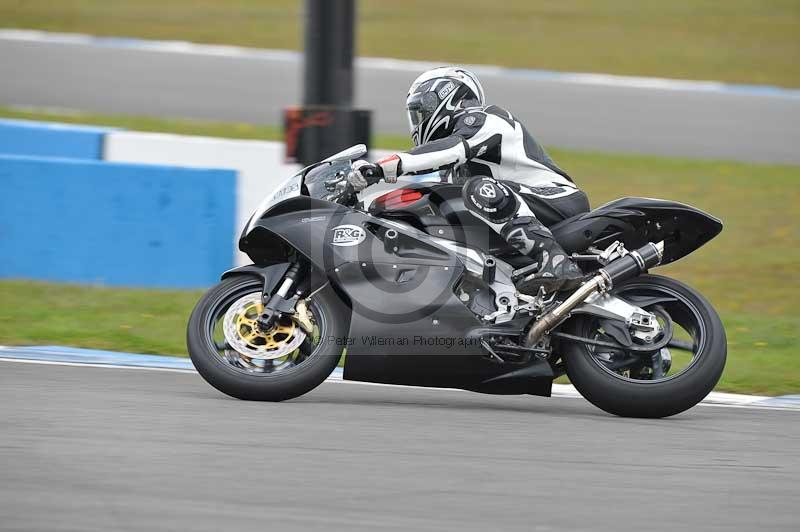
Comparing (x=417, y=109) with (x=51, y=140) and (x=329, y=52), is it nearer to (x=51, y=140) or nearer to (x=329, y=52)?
(x=329, y=52)

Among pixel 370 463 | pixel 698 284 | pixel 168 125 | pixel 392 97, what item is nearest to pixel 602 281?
pixel 370 463

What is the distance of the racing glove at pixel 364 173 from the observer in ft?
20.8

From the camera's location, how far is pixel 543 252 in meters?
6.41

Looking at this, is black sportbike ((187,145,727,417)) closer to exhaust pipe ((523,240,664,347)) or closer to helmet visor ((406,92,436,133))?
exhaust pipe ((523,240,664,347))

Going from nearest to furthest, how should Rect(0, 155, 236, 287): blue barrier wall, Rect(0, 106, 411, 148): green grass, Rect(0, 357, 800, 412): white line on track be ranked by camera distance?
Rect(0, 357, 800, 412): white line on track → Rect(0, 155, 236, 287): blue barrier wall → Rect(0, 106, 411, 148): green grass

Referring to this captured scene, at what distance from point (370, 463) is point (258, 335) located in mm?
1284

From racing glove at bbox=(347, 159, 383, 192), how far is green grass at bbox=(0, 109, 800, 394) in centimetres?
232

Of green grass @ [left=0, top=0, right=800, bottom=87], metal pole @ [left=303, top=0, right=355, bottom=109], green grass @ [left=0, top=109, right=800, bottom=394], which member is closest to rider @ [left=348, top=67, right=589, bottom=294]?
green grass @ [left=0, top=109, right=800, bottom=394]

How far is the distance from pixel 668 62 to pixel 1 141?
13687mm

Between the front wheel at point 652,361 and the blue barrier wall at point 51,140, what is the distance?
243 inches

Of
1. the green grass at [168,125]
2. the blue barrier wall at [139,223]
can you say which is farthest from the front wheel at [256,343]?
the green grass at [168,125]

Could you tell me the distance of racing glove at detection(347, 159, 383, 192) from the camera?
6352 millimetres

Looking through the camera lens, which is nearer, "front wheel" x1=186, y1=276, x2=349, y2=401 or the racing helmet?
"front wheel" x1=186, y1=276, x2=349, y2=401
